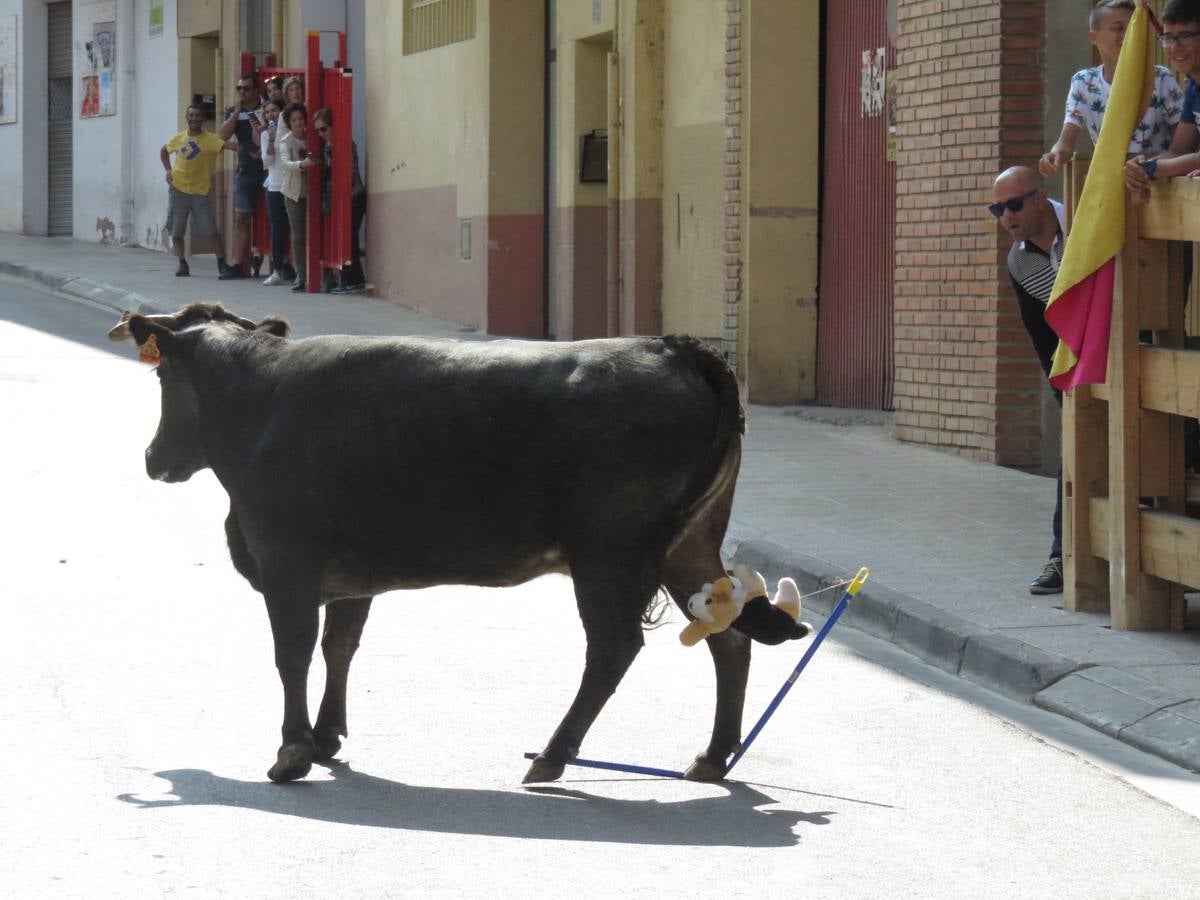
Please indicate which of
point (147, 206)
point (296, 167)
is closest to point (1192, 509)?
point (296, 167)

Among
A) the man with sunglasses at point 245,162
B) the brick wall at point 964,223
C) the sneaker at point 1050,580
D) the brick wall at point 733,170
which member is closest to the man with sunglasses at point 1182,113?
the sneaker at point 1050,580

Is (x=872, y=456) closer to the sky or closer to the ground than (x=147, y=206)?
closer to the ground

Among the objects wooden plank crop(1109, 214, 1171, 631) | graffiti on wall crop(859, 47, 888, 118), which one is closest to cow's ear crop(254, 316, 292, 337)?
wooden plank crop(1109, 214, 1171, 631)

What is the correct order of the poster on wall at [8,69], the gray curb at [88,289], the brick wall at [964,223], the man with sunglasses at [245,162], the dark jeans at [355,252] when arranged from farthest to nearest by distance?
the poster on wall at [8,69] < the man with sunglasses at [245,162] < the dark jeans at [355,252] < the gray curb at [88,289] < the brick wall at [964,223]

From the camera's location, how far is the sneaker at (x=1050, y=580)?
8594 millimetres

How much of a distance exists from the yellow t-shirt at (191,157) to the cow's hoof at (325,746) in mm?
18788

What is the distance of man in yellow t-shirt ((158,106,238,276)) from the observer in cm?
2422

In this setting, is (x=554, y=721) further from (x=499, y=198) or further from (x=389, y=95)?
(x=389, y=95)

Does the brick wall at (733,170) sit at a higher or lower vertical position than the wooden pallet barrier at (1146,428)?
higher

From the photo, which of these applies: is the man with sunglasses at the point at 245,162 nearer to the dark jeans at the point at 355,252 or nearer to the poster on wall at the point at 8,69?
the dark jeans at the point at 355,252

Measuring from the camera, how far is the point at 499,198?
1961cm

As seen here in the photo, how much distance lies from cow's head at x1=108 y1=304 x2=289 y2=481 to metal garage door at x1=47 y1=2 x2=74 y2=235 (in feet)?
88.9

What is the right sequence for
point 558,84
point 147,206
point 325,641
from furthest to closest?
point 147,206
point 558,84
point 325,641

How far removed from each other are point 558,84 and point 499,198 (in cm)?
132
